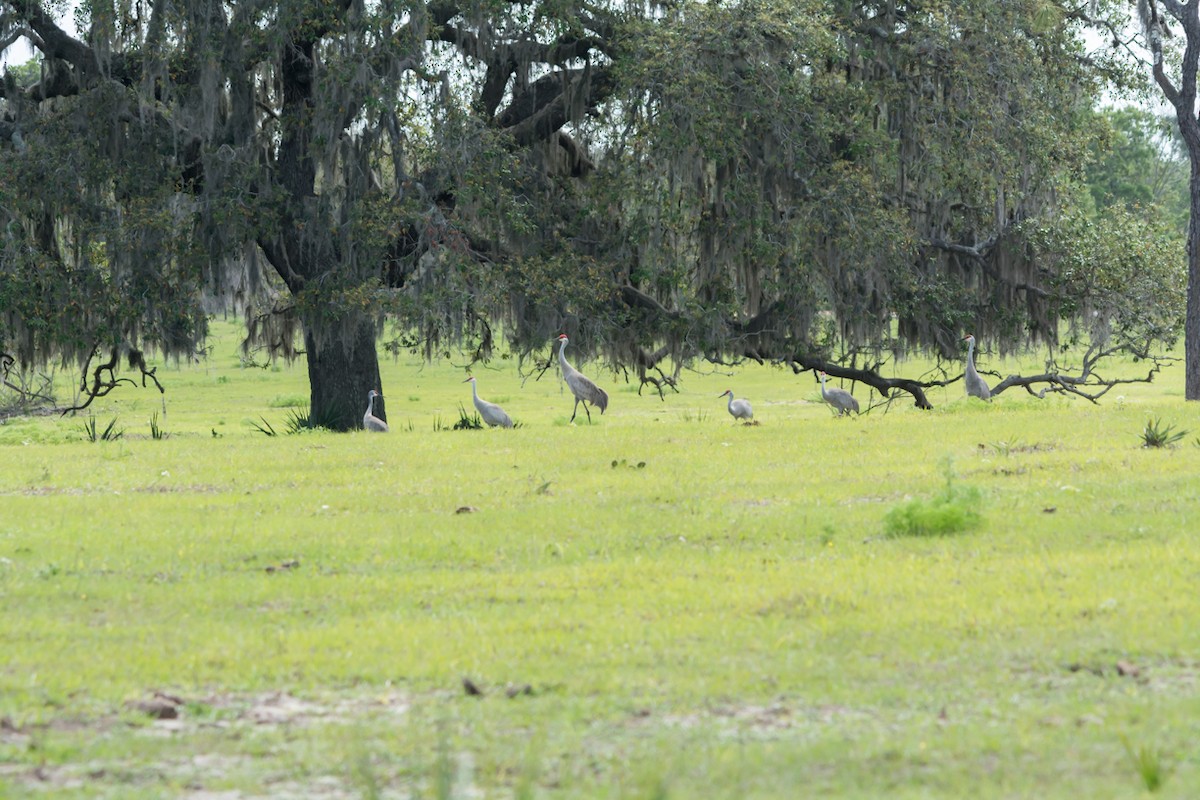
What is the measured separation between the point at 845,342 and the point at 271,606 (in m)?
16.7

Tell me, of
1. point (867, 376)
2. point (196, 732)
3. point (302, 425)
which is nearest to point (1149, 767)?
point (196, 732)

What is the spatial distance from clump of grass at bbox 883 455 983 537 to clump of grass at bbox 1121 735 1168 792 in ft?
16.6

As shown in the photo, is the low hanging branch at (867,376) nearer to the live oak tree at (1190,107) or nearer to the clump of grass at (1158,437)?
the live oak tree at (1190,107)

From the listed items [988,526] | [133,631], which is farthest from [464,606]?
[988,526]

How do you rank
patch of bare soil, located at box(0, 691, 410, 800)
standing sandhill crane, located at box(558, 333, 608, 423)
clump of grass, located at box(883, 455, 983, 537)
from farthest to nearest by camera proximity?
standing sandhill crane, located at box(558, 333, 608, 423) → clump of grass, located at box(883, 455, 983, 537) → patch of bare soil, located at box(0, 691, 410, 800)

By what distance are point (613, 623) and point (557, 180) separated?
52.0ft

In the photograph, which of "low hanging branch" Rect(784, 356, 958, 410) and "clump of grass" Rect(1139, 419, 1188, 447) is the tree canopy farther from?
"clump of grass" Rect(1139, 419, 1188, 447)

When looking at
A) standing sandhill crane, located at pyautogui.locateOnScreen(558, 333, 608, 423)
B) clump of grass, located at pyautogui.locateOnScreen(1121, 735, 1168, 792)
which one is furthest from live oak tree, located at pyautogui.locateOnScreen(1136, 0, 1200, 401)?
clump of grass, located at pyautogui.locateOnScreen(1121, 735, 1168, 792)

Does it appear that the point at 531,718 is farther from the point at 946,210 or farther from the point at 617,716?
the point at 946,210

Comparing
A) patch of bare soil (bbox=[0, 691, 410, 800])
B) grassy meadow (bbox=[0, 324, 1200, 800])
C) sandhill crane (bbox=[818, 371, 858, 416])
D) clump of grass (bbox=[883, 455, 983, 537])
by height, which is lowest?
patch of bare soil (bbox=[0, 691, 410, 800])

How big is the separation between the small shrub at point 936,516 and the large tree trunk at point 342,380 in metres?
12.8

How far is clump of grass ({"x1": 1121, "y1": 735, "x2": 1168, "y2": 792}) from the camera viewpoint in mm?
5113

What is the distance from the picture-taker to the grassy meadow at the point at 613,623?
18.5ft

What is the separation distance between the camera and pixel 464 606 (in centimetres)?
878
